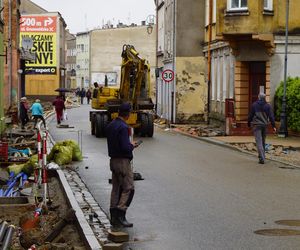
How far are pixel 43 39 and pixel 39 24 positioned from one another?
1.91m

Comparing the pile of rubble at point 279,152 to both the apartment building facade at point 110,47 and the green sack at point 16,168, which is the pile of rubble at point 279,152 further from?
the apartment building facade at point 110,47

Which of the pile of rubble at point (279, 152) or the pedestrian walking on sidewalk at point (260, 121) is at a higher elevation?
the pedestrian walking on sidewalk at point (260, 121)

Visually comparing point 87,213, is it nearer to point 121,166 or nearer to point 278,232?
point 121,166

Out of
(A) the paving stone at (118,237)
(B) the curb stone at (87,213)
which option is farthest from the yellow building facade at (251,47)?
(A) the paving stone at (118,237)

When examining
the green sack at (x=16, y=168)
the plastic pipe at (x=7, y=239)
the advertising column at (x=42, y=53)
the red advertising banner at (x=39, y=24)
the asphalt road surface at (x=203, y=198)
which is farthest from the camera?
the red advertising banner at (x=39, y=24)

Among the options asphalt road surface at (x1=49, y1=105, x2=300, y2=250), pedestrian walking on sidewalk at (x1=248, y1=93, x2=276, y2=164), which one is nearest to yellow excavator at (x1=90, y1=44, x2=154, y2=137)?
asphalt road surface at (x1=49, y1=105, x2=300, y2=250)

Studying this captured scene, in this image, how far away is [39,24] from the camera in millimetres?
92375

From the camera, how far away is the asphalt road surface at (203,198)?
955cm

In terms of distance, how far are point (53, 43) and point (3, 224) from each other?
84.1 metres

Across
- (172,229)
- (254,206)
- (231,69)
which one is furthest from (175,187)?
(231,69)

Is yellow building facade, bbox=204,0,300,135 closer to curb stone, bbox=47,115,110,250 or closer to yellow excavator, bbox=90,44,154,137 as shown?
yellow excavator, bbox=90,44,154,137

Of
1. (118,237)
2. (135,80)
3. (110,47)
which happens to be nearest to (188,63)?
(135,80)

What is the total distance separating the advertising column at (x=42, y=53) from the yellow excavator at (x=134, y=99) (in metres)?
56.0

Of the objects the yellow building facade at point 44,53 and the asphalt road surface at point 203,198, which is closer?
the asphalt road surface at point 203,198
